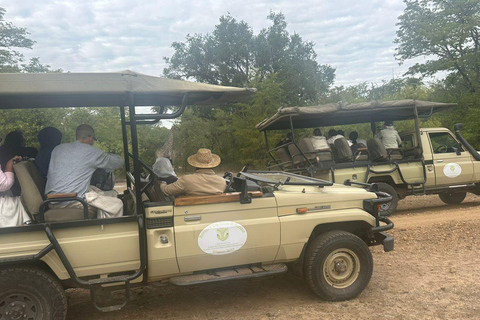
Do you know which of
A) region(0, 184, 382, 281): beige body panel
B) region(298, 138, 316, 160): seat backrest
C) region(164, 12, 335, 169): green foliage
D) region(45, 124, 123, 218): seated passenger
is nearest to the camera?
region(0, 184, 382, 281): beige body panel

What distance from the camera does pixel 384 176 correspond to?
958 cm

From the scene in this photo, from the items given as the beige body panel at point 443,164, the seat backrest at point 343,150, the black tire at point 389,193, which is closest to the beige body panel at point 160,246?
the black tire at point 389,193

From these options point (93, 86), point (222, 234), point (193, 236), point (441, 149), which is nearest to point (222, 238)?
point (222, 234)

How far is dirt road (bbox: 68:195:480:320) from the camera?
4.17m

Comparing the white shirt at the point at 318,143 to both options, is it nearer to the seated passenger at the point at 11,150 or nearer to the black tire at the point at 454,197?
the black tire at the point at 454,197

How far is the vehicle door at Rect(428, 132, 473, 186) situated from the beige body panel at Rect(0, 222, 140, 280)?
8.20 m

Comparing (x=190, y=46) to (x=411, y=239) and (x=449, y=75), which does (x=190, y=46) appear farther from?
(x=411, y=239)

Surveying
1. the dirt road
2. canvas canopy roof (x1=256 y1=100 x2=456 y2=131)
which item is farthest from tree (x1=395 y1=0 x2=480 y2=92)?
the dirt road

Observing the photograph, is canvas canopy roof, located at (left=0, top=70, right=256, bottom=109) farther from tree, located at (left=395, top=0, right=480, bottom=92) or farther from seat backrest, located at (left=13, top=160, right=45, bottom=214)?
tree, located at (left=395, top=0, right=480, bottom=92)

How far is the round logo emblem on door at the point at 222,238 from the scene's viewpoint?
13.3 ft

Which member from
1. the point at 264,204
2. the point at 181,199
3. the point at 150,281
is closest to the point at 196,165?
A: the point at 181,199

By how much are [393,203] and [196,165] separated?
21.0 feet

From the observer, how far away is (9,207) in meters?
3.90

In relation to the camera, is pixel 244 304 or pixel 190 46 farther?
pixel 190 46
